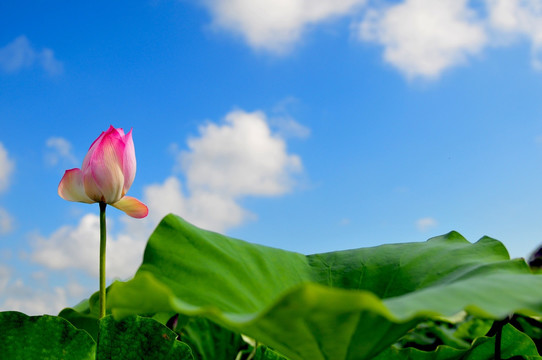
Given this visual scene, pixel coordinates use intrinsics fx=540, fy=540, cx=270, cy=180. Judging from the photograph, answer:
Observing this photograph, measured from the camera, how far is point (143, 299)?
0.51 metres

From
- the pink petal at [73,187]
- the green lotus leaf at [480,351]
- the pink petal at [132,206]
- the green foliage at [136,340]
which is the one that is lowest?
the green lotus leaf at [480,351]

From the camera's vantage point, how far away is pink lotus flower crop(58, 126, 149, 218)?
944 mm

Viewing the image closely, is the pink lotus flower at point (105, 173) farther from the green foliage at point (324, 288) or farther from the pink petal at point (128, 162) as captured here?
the green foliage at point (324, 288)

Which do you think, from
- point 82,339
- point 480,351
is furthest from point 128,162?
point 480,351

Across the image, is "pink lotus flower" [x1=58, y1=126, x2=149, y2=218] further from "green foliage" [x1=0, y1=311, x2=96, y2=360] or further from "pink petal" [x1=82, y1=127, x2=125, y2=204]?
"green foliage" [x1=0, y1=311, x2=96, y2=360]

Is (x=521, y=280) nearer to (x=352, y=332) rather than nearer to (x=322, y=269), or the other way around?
(x=352, y=332)

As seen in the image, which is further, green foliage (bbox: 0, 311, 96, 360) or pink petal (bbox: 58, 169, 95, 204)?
pink petal (bbox: 58, 169, 95, 204)

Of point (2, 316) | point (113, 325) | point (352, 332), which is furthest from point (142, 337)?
point (352, 332)

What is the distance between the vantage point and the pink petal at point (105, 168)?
94 cm

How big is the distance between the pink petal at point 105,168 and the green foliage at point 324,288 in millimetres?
183

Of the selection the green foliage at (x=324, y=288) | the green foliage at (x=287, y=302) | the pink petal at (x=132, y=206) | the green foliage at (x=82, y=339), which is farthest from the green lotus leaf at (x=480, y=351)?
the pink petal at (x=132, y=206)

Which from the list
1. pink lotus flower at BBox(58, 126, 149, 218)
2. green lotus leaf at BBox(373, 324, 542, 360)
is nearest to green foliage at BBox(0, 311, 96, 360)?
pink lotus flower at BBox(58, 126, 149, 218)

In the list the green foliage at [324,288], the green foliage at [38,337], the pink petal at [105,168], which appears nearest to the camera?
the green foliage at [324,288]

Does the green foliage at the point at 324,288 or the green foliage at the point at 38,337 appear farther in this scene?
the green foliage at the point at 38,337
